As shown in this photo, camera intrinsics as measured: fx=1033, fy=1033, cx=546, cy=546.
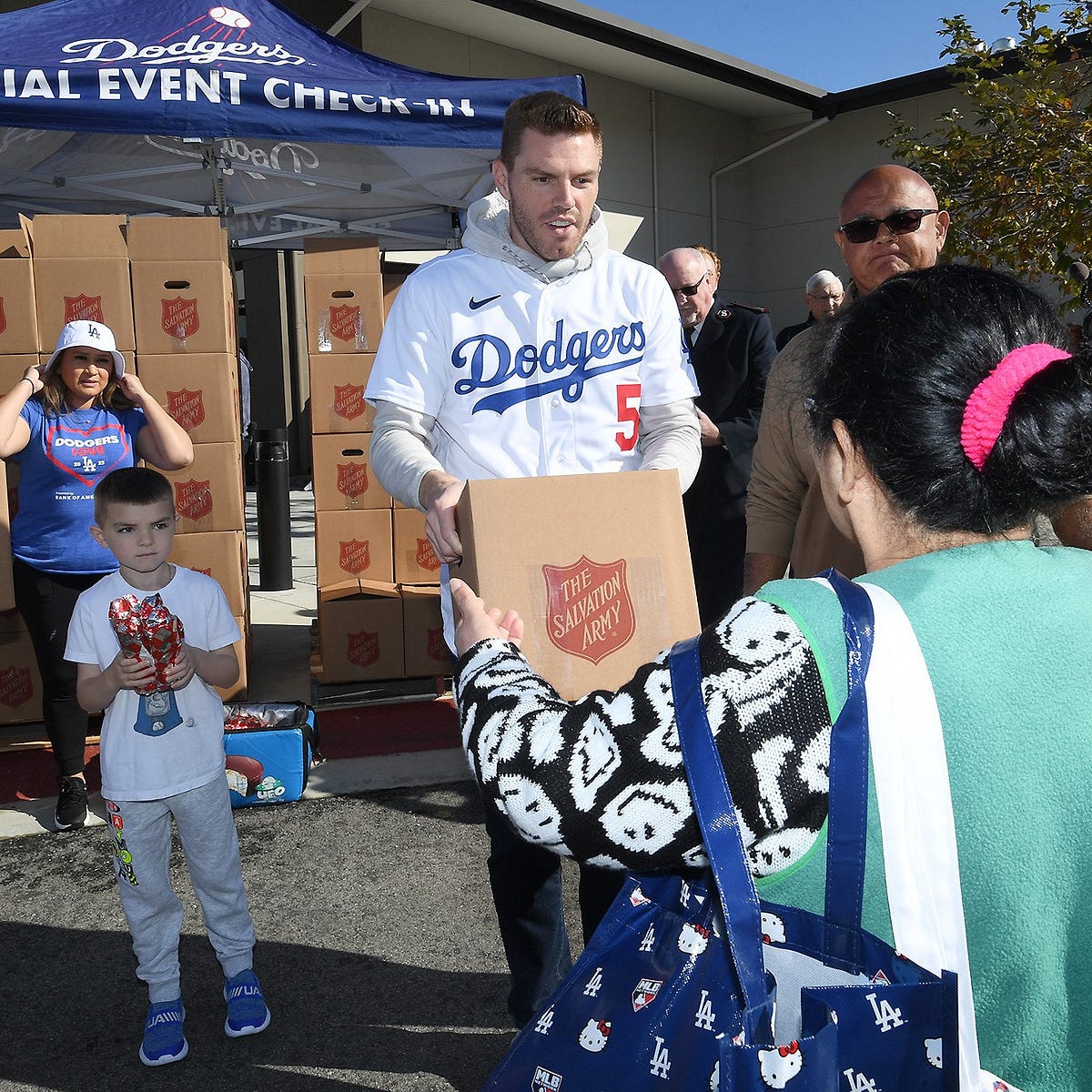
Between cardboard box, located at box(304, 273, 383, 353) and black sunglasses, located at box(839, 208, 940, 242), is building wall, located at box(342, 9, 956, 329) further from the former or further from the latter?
black sunglasses, located at box(839, 208, 940, 242)

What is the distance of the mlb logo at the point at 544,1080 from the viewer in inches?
46.1

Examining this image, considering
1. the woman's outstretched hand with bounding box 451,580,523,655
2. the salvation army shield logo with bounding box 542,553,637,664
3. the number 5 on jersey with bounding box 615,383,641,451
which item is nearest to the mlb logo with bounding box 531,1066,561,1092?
the woman's outstretched hand with bounding box 451,580,523,655

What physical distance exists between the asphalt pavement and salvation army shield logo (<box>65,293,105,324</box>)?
2172mm

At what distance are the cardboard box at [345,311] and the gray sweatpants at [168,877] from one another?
321 cm

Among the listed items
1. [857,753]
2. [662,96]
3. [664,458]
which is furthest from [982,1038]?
[662,96]

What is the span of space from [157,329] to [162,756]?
115 inches

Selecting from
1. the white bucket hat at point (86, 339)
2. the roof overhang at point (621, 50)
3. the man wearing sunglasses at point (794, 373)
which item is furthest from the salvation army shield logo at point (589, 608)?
the roof overhang at point (621, 50)

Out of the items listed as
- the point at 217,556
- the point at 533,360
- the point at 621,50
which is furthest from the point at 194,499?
the point at 621,50

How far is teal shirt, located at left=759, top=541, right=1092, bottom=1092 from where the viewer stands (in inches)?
39.8

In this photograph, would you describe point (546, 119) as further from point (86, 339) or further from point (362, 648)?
point (362, 648)

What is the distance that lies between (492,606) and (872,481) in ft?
2.24

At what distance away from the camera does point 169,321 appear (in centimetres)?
492

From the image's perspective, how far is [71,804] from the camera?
156 inches

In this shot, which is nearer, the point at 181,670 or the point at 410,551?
the point at 181,670
